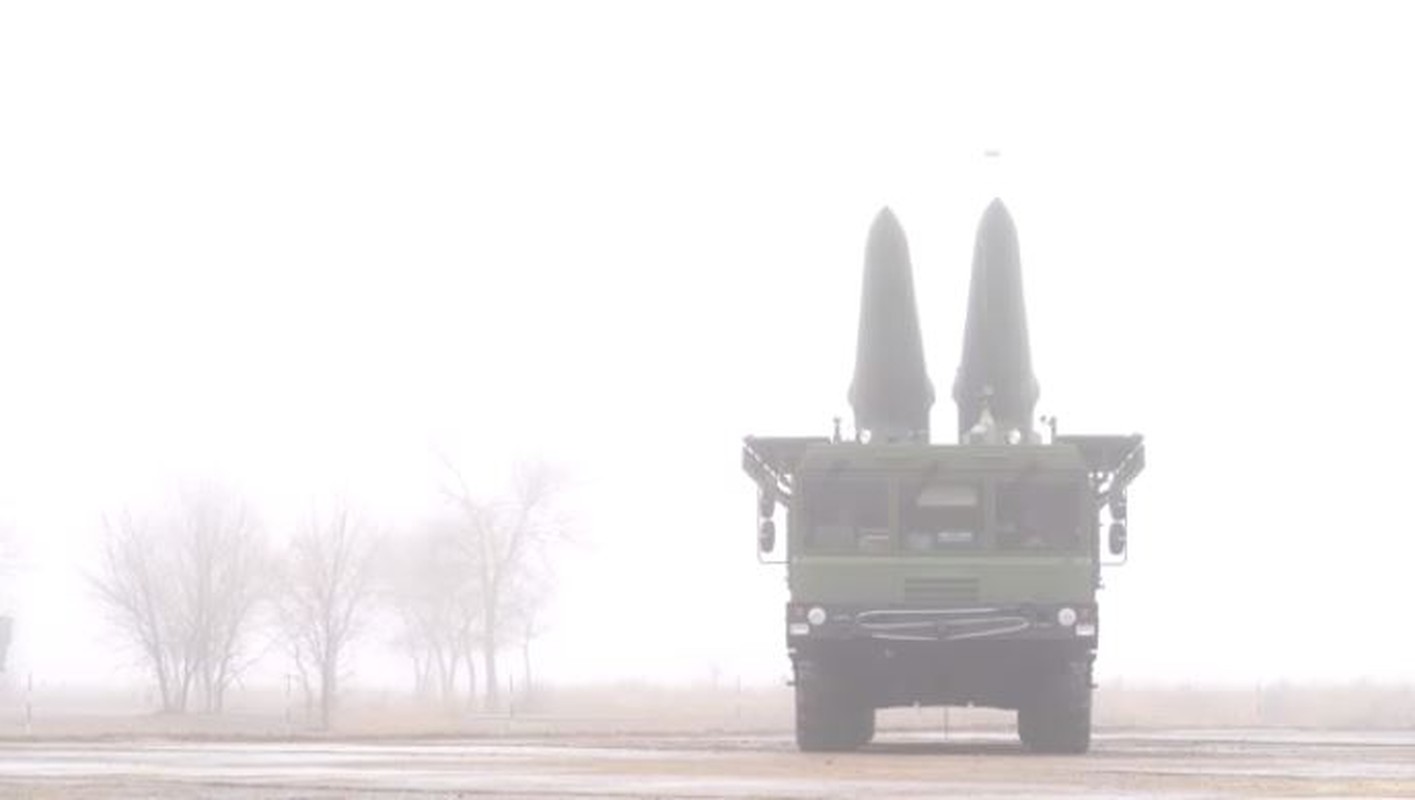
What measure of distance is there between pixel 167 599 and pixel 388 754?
5435 cm

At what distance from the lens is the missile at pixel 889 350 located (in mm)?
32719

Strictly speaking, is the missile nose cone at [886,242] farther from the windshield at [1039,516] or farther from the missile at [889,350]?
the windshield at [1039,516]

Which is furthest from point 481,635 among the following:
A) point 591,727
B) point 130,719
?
point 591,727

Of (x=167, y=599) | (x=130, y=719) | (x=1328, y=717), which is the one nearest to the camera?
(x=1328, y=717)

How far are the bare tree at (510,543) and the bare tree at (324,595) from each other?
388 centimetres

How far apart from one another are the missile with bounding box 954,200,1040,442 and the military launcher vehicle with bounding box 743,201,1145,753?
10.0 feet

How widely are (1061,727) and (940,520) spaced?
2708 millimetres

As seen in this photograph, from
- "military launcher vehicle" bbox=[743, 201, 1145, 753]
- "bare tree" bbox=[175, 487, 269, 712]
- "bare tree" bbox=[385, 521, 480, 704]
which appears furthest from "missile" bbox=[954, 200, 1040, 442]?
"bare tree" bbox=[385, 521, 480, 704]

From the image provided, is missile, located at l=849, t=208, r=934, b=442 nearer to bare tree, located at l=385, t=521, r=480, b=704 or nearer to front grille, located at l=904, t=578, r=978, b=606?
front grille, located at l=904, t=578, r=978, b=606

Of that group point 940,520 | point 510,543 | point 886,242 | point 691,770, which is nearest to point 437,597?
point 510,543

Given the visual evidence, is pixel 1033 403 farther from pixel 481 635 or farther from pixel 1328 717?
pixel 481 635

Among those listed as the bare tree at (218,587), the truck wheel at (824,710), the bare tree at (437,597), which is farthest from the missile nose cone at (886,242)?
the bare tree at (437,597)

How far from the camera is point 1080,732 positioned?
95.4 ft

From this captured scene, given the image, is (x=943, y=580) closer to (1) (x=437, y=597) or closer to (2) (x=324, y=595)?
(2) (x=324, y=595)
